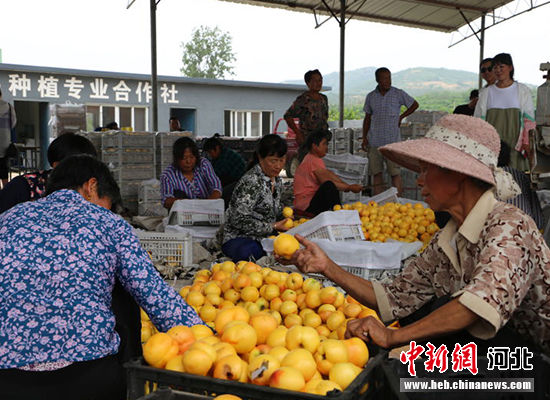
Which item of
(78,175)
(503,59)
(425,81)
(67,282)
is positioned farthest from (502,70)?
(425,81)

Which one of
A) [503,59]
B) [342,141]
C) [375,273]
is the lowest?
[375,273]

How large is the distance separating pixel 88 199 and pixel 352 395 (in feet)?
4.36

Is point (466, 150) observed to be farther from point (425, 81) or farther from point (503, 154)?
point (425, 81)

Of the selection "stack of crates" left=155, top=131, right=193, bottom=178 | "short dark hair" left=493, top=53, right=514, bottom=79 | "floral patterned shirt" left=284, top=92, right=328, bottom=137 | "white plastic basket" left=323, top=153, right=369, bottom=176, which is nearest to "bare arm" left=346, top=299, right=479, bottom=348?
"short dark hair" left=493, top=53, right=514, bottom=79

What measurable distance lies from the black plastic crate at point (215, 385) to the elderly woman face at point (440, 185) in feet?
1.94

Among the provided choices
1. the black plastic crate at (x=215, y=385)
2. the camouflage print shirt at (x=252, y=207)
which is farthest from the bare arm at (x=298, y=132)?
the black plastic crate at (x=215, y=385)

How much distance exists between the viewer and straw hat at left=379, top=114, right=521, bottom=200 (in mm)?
1639

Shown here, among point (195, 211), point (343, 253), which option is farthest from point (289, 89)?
point (343, 253)

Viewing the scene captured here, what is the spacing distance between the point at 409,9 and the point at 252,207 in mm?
9546

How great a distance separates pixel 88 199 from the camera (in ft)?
6.81

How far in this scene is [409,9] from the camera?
40.4 feet

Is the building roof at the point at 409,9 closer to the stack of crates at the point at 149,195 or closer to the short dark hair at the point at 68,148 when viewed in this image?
the stack of crates at the point at 149,195

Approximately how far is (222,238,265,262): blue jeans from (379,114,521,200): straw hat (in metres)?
2.87

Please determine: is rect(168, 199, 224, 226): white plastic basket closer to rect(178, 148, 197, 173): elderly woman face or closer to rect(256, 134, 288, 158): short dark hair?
rect(178, 148, 197, 173): elderly woman face
